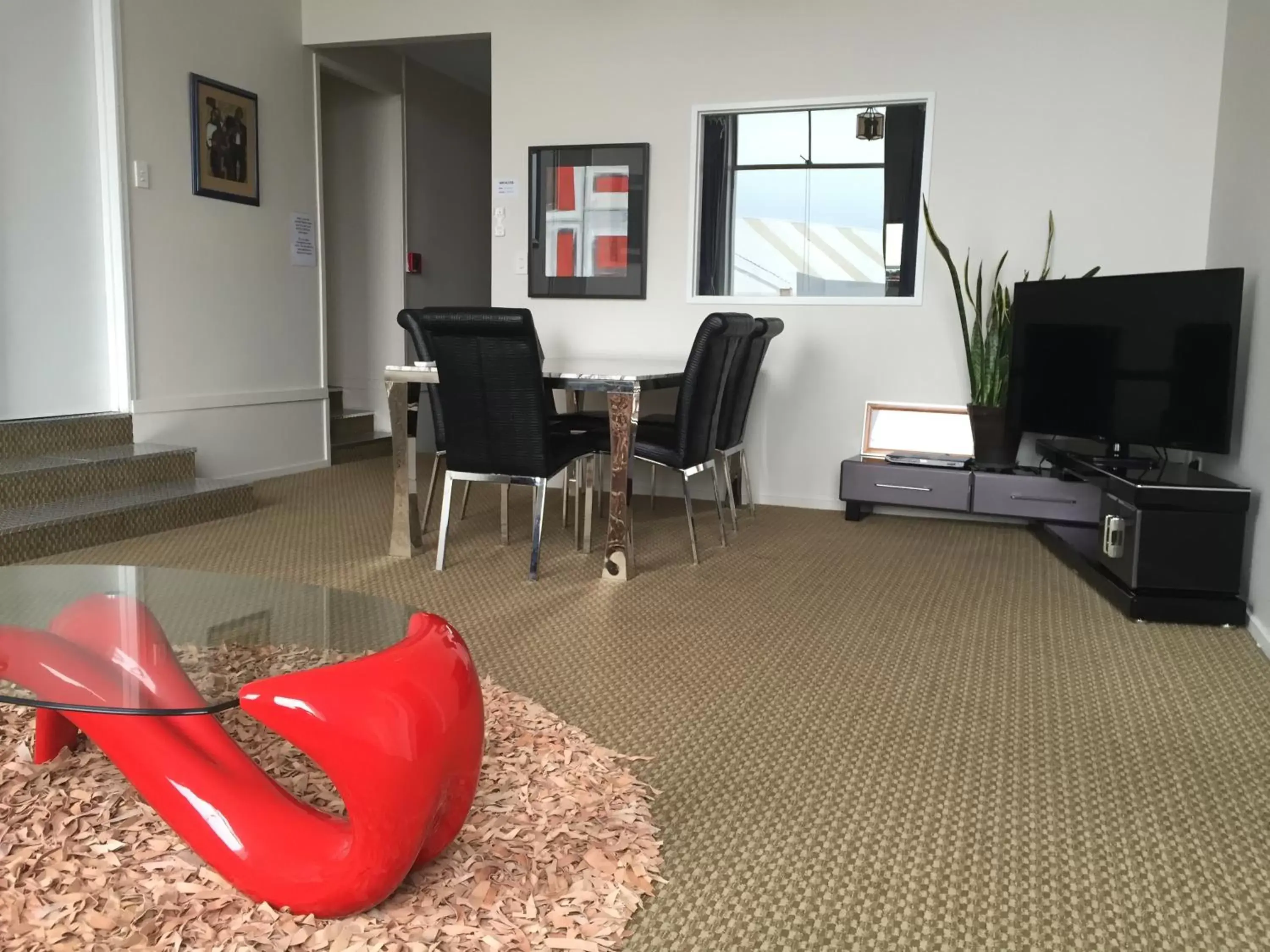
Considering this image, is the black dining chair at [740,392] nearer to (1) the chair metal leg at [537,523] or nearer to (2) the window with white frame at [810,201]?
(2) the window with white frame at [810,201]

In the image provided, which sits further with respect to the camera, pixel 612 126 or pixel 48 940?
pixel 612 126

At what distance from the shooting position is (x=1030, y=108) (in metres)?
4.20

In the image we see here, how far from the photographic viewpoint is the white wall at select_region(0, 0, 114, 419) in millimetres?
3814

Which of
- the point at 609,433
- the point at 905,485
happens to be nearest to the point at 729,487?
the point at 609,433

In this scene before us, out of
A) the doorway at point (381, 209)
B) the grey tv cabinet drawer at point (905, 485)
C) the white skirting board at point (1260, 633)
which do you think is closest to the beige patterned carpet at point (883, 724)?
the white skirting board at point (1260, 633)

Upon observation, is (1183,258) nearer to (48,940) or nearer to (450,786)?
(450,786)

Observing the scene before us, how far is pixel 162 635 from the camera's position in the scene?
152 cm

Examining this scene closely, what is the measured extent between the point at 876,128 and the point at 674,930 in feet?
13.0

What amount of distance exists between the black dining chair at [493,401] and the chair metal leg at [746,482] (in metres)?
1.46

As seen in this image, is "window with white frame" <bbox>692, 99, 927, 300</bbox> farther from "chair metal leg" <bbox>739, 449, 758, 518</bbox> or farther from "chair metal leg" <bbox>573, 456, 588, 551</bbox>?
"chair metal leg" <bbox>573, 456, 588, 551</bbox>

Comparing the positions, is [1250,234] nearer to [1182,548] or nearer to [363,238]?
[1182,548]

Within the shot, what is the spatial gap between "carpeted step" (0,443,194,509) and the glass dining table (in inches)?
47.4

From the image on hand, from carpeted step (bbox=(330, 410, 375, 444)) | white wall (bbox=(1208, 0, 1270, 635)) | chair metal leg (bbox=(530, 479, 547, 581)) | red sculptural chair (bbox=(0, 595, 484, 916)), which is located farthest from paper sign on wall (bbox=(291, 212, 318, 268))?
white wall (bbox=(1208, 0, 1270, 635))

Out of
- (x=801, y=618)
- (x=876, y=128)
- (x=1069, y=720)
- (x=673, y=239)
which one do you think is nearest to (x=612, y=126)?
(x=673, y=239)
